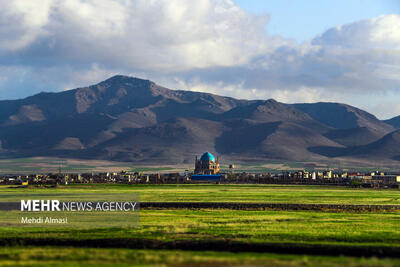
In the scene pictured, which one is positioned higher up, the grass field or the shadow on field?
the grass field

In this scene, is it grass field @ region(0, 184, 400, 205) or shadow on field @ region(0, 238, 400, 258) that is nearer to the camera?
shadow on field @ region(0, 238, 400, 258)

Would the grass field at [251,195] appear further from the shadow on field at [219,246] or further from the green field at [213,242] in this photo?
the shadow on field at [219,246]

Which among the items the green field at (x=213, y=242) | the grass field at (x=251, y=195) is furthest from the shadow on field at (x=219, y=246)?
the grass field at (x=251, y=195)

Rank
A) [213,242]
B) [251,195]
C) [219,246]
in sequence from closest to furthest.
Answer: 1. [219,246]
2. [213,242]
3. [251,195]

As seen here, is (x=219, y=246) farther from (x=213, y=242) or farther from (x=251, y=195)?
(x=251, y=195)

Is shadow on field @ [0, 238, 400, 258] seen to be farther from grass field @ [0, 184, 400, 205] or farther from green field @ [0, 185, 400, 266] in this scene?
grass field @ [0, 184, 400, 205]

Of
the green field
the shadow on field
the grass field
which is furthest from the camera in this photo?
the grass field

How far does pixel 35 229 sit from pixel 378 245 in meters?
31.9

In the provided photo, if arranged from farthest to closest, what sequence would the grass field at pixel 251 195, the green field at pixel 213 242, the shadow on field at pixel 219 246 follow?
1. the grass field at pixel 251 195
2. the shadow on field at pixel 219 246
3. the green field at pixel 213 242

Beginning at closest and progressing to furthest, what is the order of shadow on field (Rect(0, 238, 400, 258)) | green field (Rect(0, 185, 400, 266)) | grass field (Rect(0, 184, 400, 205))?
green field (Rect(0, 185, 400, 266))
shadow on field (Rect(0, 238, 400, 258))
grass field (Rect(0, 184, 400, 205))

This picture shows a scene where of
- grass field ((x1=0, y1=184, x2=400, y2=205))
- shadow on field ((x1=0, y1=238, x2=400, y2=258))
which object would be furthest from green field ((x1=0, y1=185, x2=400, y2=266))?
grass field ((x1=0, y1=184, x2=400, y2=205))

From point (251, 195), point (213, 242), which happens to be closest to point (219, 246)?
point (213, 242)

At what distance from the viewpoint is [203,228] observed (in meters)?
61.3

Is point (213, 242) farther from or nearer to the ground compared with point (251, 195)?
nearer to the ground
